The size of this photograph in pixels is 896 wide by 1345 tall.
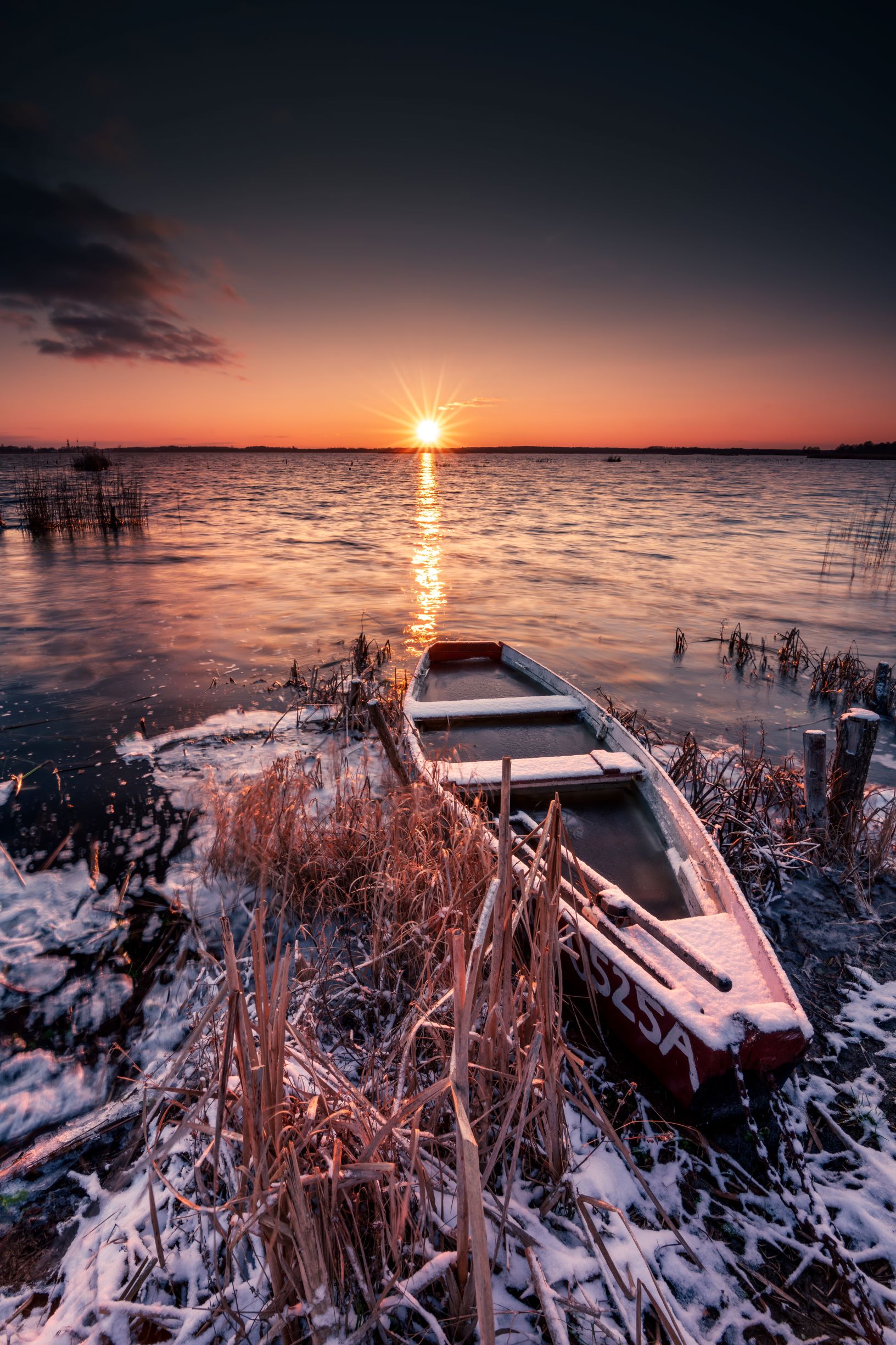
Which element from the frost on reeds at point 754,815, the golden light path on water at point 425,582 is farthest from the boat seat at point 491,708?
the golden light path on water at point 425,582

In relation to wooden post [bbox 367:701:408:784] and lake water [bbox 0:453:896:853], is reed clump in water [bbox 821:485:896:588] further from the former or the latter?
wooden post [bbox 367:701:408:784]

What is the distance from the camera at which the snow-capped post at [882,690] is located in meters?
8.36

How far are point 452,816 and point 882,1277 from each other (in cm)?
284

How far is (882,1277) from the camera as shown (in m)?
2.30

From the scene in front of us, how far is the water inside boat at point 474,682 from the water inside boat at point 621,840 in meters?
2.15

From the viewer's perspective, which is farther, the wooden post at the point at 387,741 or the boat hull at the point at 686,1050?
the wooden post at the point at 387,741

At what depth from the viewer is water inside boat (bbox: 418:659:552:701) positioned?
24.9 ft

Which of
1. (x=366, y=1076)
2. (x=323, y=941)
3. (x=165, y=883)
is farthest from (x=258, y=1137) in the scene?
(x=165, y=883)

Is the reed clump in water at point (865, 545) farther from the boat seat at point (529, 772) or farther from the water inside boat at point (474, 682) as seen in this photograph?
the boat seat at point (529, 772)

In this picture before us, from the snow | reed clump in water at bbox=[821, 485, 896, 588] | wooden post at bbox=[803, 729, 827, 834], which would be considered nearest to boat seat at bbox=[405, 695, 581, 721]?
wooden post at bbox=[803, 729, 827, 834]

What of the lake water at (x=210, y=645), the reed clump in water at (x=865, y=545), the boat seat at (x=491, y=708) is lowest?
the lake water at (x=210, y=645)

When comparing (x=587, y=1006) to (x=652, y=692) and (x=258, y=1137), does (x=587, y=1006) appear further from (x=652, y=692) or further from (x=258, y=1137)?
(x=652, y=692)

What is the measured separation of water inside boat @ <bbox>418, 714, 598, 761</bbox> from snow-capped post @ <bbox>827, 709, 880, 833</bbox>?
2.02 metres

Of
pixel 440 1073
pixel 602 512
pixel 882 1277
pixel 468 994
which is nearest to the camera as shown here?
pixel 468 994
